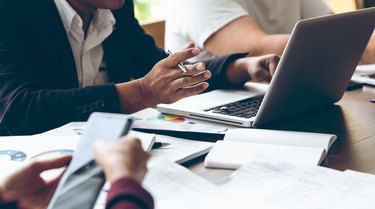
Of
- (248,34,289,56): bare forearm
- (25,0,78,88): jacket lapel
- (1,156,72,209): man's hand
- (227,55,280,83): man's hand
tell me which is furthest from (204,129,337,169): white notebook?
(248,34,289,56): bare forearm

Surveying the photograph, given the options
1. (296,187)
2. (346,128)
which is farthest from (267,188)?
(346,128)

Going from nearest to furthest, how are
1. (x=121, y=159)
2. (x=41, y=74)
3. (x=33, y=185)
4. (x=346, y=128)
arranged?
1. (x=121, y=159)
2. (x=33, y=185)
3. (x=346, y=128)
4. (x=41, y=74)

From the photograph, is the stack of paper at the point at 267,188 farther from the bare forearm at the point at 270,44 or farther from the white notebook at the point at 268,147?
the bare forearm at the point at 270,44

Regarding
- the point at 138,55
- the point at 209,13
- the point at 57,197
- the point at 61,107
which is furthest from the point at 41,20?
the point at 57,197

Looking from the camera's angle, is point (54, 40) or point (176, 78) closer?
point (176, 78)

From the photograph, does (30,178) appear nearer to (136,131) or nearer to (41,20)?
(136,131)

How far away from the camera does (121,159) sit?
22.1 inches

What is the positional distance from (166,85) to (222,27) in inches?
27.1

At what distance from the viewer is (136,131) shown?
3.66ft

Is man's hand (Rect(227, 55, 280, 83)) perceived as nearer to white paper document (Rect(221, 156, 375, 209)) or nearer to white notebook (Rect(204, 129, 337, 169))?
white notebook (Rect(204, 129, 337, 169))

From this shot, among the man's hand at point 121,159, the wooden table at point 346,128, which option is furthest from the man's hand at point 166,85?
the man's hand at point 121,159

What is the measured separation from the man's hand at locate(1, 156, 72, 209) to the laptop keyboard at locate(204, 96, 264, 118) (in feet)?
1.72

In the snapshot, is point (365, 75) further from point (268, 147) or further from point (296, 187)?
point (296, 187)

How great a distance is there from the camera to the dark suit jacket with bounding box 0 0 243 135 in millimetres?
1277
